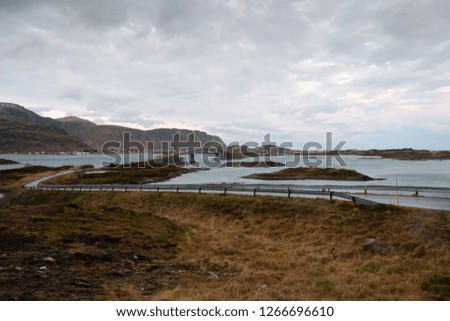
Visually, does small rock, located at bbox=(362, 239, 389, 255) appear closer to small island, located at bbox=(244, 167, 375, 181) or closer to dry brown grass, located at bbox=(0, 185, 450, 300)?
dry brown grass, located at bbox=(0, 185, 450, 300)

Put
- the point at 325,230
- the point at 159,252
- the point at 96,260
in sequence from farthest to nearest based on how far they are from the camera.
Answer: the point at 325,230 < the point at 159,252 < the point at 96,260

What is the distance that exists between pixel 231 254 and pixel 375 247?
6.90 m

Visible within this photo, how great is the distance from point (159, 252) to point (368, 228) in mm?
11646

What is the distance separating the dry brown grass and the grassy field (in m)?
0.06

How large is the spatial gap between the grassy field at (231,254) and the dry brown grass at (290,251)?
57mm

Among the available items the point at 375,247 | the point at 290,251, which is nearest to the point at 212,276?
the point at 290,251

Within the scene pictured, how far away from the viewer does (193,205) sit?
31406mm

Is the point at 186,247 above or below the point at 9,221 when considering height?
below

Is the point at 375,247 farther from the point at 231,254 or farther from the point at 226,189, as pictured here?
the point at 226,189

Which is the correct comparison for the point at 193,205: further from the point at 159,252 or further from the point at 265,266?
the point at 265,266

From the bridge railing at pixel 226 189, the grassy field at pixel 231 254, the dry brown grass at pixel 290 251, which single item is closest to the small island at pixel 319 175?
the bridge railing at pixel 226 189

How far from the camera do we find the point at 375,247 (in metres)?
16.5

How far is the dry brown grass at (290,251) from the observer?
36.1 ft
